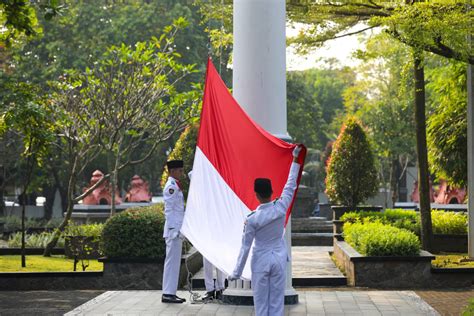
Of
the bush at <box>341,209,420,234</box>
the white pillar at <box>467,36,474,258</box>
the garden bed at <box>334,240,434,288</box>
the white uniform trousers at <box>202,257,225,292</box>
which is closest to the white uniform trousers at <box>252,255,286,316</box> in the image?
the white uniform trousers at <box>202,257,225,292</box>

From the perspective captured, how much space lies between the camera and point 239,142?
1376 centimetres

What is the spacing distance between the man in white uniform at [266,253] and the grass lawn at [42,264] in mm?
10455

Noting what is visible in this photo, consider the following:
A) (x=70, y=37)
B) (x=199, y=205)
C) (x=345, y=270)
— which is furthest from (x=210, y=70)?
(x=70, y=37)

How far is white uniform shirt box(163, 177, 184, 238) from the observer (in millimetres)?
15203

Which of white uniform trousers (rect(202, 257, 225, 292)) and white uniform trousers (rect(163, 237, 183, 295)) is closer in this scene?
white uniform trousers (rect(163, 237, 183, 295))

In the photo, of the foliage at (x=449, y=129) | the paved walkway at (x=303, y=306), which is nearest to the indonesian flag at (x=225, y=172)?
the paved walkway at (x=303, y=306)

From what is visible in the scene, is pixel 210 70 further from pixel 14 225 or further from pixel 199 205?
pixel 14 225

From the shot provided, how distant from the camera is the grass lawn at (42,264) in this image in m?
21.0

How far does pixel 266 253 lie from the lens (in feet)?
35.7

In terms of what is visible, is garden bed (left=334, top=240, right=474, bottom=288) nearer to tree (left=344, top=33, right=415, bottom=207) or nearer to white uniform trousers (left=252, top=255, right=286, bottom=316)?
white uniform trousers (left=252, top=255, right=286, bottom=316)

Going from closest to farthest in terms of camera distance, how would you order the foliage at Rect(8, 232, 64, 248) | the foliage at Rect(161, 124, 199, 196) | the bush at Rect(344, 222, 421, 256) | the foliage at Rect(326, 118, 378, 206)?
the bush at Rect(344, 222, 421, 256) → the foliage at Rect(8, 232, 64, 248) → the foliage at Rect(326, 118, 378, 206) → the foliage at Rect(161, 124, 199, 196)

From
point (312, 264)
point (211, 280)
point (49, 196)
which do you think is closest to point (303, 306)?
point (211, 280)

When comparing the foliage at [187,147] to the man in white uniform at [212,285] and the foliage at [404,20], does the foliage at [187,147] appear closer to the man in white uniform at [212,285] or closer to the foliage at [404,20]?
the foliage at [404,20]

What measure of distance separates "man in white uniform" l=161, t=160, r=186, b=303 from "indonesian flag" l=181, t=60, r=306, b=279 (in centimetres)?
145
